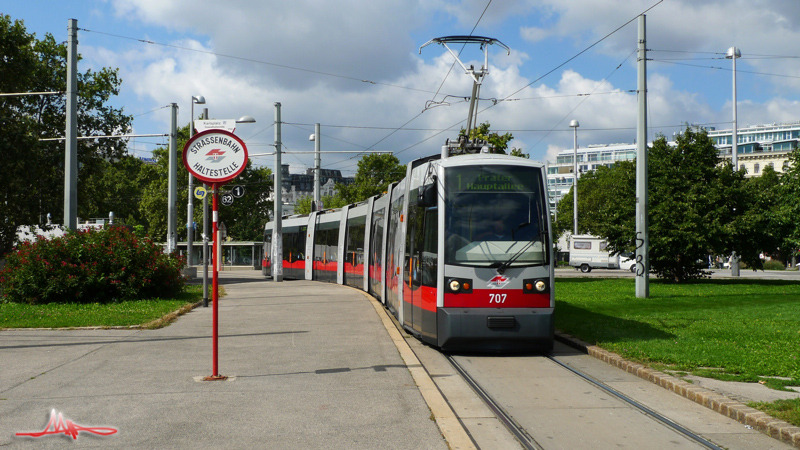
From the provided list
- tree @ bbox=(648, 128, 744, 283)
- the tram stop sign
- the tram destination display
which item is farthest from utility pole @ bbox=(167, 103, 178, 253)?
the tram stop sign

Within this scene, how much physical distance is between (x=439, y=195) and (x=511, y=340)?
2324 millimetres

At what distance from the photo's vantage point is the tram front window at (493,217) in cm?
1141

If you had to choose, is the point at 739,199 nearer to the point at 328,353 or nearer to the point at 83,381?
the point at 328,353

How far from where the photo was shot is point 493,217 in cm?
1150

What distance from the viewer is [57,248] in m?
19.8

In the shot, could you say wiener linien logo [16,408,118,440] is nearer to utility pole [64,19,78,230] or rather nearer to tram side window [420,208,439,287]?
tram side window [420,208,439,287]

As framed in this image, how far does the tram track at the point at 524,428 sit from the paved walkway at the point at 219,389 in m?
0.67

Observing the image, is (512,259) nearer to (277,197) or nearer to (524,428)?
(524,428)

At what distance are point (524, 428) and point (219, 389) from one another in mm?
3320

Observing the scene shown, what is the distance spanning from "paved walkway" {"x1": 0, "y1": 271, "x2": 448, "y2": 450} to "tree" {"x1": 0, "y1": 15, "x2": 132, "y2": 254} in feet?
53.0

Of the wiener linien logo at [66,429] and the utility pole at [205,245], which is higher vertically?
the utility pole at [205,245]

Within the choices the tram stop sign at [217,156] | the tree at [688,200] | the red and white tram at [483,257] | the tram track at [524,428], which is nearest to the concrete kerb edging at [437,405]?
the tram track at [524,428]

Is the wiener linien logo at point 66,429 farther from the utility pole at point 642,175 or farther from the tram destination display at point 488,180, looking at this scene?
the utility pole at point 642,175

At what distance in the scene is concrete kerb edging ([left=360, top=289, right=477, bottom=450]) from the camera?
6191 millimetres
